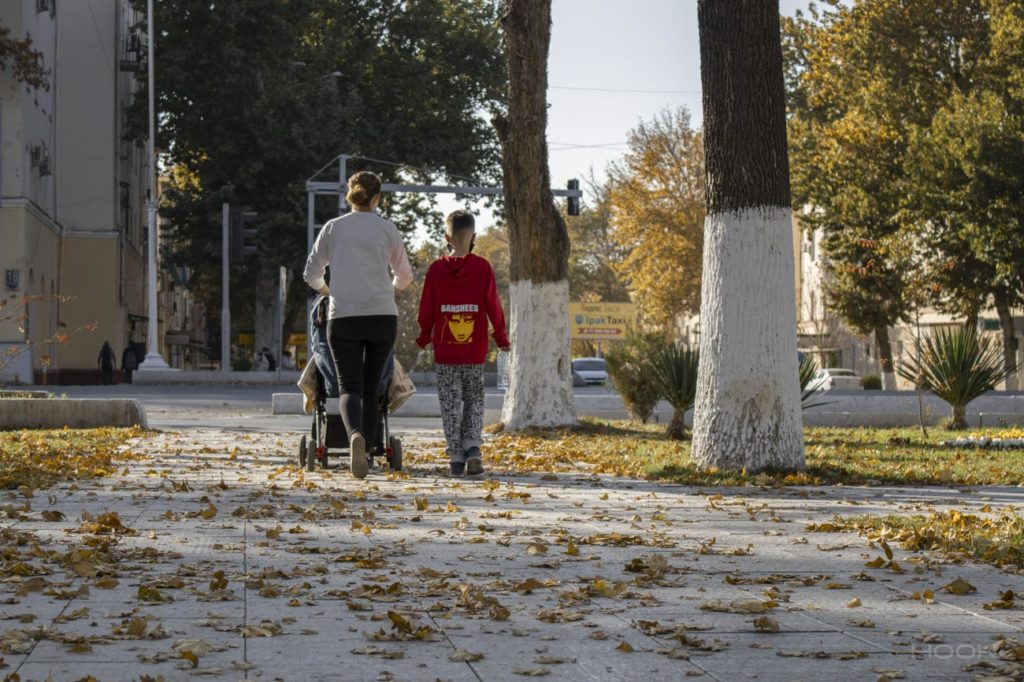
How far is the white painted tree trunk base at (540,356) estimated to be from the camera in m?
17.8

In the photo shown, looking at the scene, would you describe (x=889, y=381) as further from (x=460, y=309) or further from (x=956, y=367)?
(x=460, y=309)

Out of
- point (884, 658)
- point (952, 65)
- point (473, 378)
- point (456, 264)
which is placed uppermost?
point (952, 65)

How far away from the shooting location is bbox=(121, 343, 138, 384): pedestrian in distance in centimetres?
5356

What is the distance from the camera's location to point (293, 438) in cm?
1753

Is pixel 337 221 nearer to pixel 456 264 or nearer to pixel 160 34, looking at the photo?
pixel 456 264

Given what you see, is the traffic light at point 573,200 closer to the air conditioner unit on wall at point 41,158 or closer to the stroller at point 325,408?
the air conditioner unit on wall at point 41,158

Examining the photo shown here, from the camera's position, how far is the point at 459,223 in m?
11.6

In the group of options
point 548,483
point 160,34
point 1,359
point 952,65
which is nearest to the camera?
point 548,483

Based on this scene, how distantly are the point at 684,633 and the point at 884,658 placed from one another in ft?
2.00

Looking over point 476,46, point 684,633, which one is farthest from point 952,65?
point 684,633

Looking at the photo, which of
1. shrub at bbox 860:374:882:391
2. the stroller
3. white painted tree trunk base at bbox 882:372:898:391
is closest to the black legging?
the stroller

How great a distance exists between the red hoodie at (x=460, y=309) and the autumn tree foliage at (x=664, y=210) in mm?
45811

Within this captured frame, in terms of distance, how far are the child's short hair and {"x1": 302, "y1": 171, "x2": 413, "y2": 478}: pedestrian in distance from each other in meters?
0.58

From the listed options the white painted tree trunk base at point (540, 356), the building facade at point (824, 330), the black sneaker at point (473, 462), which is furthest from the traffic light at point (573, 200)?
the building facade at point (824, 330)
